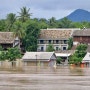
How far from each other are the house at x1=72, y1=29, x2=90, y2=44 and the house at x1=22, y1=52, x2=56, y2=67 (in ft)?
75.6

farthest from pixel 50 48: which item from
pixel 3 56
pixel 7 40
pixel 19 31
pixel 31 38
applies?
pixel 3 56

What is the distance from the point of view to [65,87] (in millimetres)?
43531

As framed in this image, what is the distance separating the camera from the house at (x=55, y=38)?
133625mm

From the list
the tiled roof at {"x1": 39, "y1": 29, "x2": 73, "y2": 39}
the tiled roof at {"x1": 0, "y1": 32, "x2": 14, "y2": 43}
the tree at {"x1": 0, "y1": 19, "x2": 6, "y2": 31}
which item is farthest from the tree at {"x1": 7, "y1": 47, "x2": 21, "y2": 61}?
the tree at {"x1": 0, "y1": 19, "x2": 6, "y2": 31}

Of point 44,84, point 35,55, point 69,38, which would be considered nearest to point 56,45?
point 69,38

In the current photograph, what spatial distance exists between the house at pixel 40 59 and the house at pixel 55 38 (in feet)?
78.0

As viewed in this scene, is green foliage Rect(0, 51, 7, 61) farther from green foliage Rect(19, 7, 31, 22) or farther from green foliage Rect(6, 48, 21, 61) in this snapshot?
green foliage Rect(19, 7, 31, 22)

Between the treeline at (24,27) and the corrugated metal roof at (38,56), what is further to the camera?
the treeline at (24,27)

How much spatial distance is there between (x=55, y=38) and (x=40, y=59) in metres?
26.4

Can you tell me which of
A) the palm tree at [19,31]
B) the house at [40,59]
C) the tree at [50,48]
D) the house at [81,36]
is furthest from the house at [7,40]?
the house at [40,59]

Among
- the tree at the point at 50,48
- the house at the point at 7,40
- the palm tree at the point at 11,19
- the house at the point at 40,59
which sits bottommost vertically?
the house at the point at 40,59

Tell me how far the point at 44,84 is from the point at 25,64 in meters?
62.3

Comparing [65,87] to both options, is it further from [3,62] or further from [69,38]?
[69,38]

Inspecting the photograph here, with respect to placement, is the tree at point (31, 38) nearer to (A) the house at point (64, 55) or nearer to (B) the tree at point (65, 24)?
(A) the house at point (64, 55)
